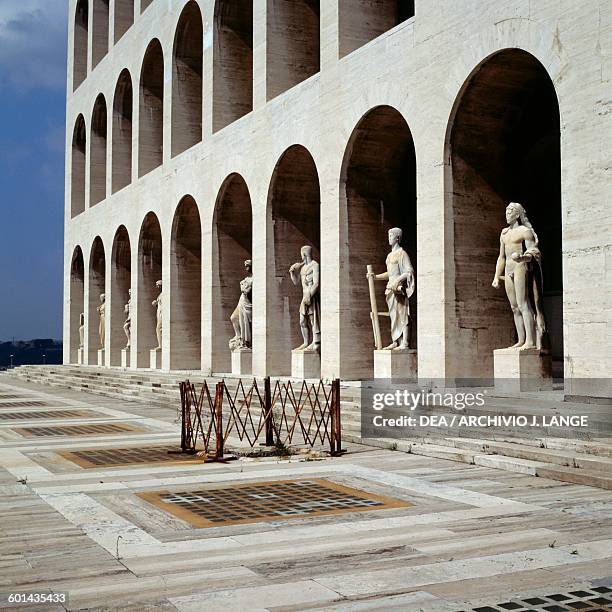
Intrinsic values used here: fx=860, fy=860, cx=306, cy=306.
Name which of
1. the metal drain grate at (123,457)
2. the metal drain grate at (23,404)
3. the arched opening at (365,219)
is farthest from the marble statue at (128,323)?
the metal drain grate at (123,457)

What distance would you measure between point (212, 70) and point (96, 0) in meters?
18.0

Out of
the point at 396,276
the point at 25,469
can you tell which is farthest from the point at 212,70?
the point at 25,469

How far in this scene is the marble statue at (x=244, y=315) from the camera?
24.3 metres

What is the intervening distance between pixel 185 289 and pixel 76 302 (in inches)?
649

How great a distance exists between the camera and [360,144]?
18.8 meters

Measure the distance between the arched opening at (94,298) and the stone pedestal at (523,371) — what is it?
2906 centimetres

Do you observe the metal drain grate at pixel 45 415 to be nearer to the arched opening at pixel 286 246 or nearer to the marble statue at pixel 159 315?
the arched opening at pixel 286 246

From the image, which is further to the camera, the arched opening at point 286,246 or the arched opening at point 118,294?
the arched opening at point 118,294

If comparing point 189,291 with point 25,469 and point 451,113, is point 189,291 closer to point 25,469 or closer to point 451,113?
point 451,113

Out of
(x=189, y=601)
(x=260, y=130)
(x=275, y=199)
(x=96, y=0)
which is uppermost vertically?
(x=96, y=0)

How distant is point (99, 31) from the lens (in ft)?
136

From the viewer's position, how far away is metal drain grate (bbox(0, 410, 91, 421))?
1792 cm

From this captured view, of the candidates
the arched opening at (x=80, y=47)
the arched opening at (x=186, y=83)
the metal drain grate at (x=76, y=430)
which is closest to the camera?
the metal drain grate at (x=76, y=430)

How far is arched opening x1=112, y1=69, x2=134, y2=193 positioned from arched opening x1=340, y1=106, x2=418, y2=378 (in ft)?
66.1
